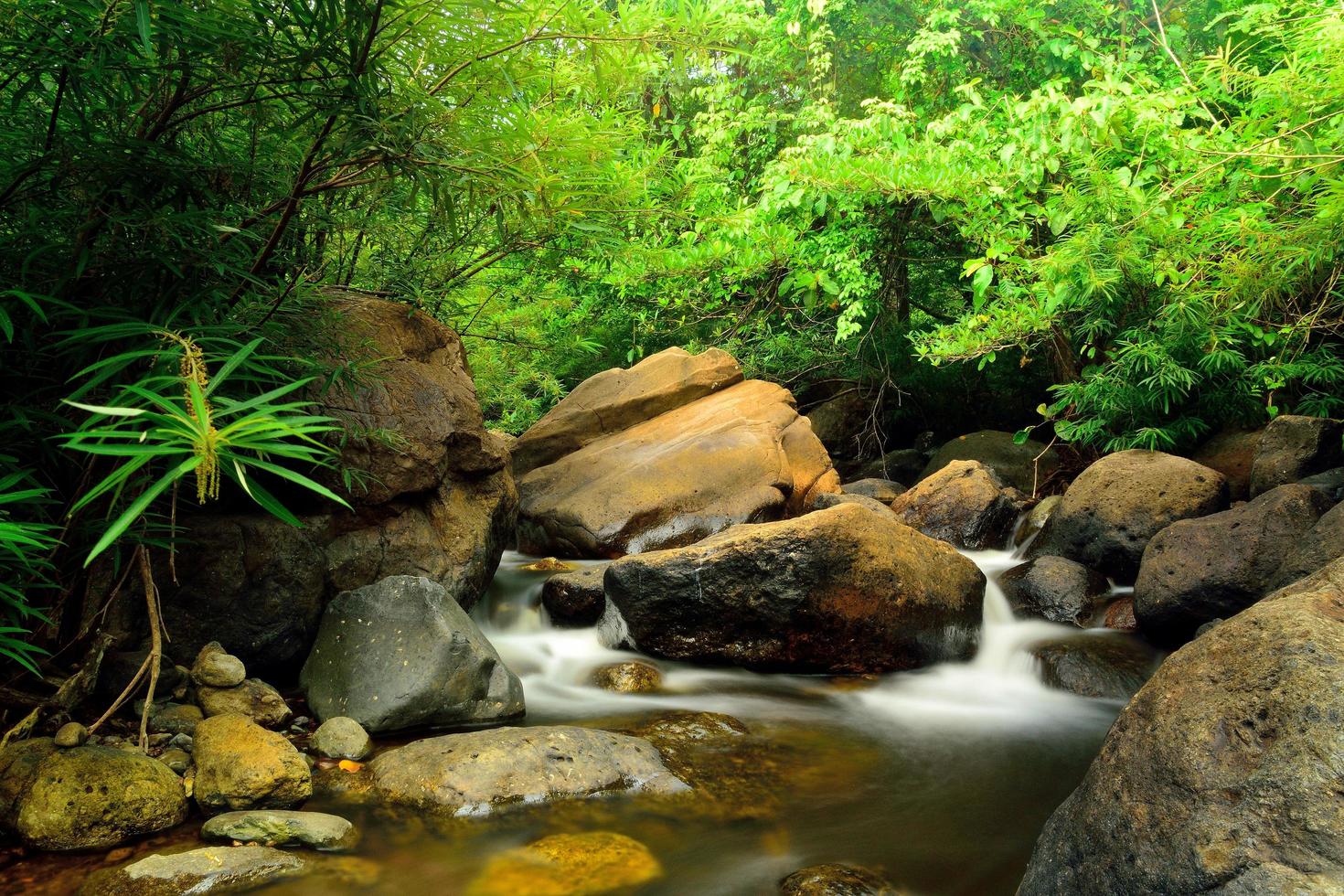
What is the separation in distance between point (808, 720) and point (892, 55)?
9.50m

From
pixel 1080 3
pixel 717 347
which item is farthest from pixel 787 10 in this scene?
pixel 717 347

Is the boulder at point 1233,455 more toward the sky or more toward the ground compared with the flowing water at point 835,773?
more toward the sky

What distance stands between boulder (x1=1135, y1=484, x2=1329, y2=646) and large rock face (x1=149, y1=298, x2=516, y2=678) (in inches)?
168

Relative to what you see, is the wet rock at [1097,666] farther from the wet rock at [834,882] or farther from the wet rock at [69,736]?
the wet rock at [69,736]

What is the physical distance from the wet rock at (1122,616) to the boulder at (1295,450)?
1.33m

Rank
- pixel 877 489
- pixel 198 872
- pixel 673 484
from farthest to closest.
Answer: pixel 877 489 → pixel 673 484 → pixel 198 872

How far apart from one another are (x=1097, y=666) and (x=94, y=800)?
5.13 metres

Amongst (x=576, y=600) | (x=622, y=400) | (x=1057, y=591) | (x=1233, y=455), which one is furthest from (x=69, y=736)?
(x=1233, y=455)

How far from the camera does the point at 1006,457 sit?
1043 centimetres

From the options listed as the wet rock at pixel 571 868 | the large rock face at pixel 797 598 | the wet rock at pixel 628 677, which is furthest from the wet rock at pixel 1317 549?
the wet rock at pixel 571 868

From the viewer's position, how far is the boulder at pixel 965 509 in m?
8.48

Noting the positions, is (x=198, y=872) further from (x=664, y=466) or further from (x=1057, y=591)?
(x=664, y=466)

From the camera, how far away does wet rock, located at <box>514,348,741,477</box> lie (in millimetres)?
9562

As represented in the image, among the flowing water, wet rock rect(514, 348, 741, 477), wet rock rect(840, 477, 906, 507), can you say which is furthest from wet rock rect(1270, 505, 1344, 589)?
wet rock rect(514, 348, 741, 477)
